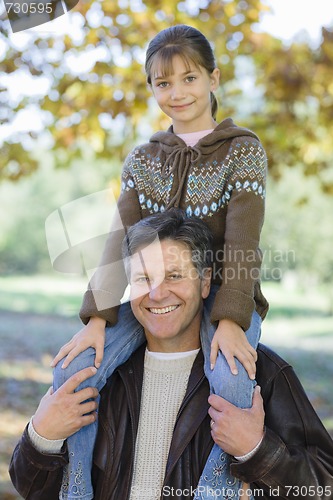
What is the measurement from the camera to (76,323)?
1449cm

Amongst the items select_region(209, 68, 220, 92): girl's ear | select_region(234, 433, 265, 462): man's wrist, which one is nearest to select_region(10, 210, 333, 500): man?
select_region(234, 433, 265, 462): man's wrist

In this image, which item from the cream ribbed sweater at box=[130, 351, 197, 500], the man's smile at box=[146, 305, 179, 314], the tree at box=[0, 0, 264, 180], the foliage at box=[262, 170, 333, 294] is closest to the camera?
the cream ribbed sweater at box=[130, 351, 197, 500]

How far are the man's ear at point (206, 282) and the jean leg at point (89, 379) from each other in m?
0.30

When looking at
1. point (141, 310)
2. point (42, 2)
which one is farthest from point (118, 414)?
point (42, 2)

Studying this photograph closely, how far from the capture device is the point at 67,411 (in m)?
2.50

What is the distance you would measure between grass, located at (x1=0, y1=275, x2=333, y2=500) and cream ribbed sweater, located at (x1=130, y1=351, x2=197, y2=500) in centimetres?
330

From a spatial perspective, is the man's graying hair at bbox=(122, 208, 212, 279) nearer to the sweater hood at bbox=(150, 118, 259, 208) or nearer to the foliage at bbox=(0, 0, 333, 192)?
the sweater hood at bbox=(150, 118, 259, 208)

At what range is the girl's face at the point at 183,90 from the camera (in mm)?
2719

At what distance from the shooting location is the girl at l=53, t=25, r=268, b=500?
2.48 m

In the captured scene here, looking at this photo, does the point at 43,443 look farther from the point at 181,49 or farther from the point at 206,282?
the point at 181,49

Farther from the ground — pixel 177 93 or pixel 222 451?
pixel 177 93

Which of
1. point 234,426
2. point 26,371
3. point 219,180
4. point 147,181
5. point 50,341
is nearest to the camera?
point 234,426

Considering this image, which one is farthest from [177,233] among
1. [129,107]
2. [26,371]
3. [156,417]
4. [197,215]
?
[26,371]

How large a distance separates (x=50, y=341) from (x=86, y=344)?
9639 millimetres
